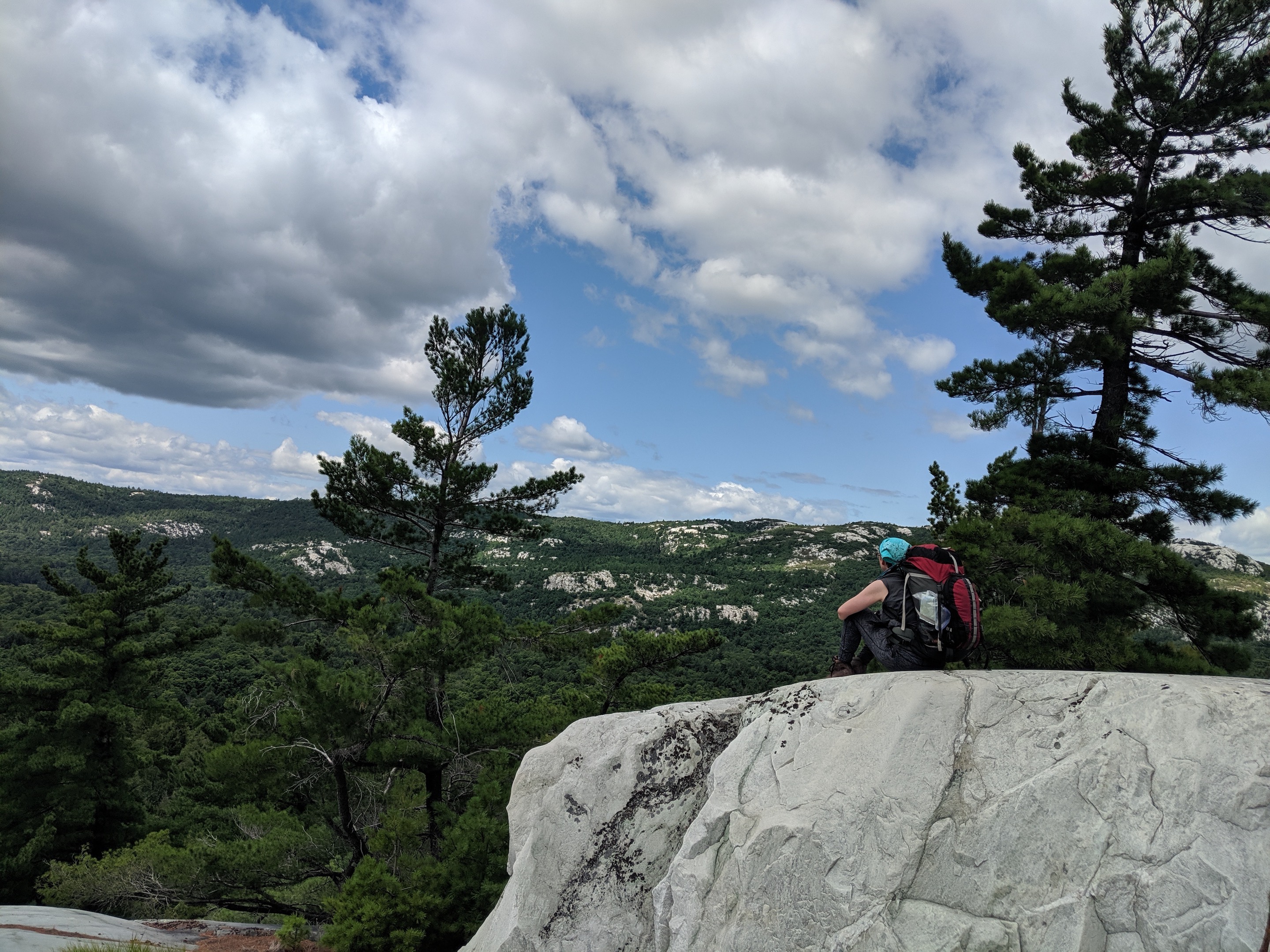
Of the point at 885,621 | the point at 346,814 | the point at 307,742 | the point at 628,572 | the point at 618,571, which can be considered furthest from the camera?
the point at 628,572

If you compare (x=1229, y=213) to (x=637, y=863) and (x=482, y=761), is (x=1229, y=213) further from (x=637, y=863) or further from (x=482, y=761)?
(x=482, y=761)

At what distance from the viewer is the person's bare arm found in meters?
6.55

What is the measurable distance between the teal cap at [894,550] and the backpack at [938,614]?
0.59 feet

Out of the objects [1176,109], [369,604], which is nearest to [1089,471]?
[1176,109]

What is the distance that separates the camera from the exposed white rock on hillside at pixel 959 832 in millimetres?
4617

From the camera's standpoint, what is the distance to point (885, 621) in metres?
6.60

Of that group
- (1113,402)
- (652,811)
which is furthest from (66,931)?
(1113,402)

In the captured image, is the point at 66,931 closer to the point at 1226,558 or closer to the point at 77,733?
the point at 77,733

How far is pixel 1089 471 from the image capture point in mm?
14422

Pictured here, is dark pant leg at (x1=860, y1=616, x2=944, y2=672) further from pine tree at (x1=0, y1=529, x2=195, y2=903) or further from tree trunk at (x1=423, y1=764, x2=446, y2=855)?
pine tree at (x1=0, y1=529, x2=195, y2=903)

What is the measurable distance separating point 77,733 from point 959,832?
28.4m

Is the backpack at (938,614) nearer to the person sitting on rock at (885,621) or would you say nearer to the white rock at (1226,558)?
the person sitting on rock at (885,621)

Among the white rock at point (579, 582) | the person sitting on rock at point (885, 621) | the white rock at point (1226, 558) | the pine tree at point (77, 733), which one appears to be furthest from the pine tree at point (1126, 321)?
the white rock at point (579, 582)

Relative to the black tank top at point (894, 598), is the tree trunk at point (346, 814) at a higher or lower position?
lower
